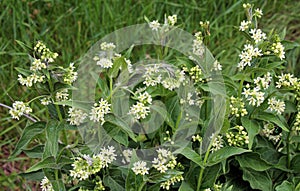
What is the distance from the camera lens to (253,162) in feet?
6.77

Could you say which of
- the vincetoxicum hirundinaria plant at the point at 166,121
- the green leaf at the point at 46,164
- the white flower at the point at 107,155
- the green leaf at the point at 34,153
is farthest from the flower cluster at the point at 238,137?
the green leaf at the point at 34,153

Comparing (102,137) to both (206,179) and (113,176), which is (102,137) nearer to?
(113,176)

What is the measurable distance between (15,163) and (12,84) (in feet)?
1.68

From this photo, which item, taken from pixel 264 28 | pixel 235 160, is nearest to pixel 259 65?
pixel 235 160

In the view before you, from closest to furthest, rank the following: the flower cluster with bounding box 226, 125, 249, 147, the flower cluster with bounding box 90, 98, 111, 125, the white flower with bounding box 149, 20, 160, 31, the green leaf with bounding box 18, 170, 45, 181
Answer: the flower cluster with bounding box 90, 98, 111, 125 → the flower cluster with bounding box 226, 125, 249, 147 → the white flower with bounding box 149, 20, 160, 31 → the green leaf with bounding box 18, 170, 45, 181

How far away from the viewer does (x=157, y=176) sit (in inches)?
74.0

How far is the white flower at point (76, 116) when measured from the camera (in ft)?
6.28

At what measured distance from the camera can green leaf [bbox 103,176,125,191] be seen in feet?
6.52

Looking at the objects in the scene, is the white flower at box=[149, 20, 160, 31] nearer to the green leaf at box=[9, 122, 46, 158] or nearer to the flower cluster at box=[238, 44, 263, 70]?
the flower cluster at box=[238, 44, 263, 70]

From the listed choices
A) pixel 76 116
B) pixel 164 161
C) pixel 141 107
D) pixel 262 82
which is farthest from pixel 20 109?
pixel 262 82

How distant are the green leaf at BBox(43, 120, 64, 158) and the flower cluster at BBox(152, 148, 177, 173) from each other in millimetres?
354

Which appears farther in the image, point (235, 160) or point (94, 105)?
point (235, 160)

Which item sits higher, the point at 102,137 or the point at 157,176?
the point at 102,137

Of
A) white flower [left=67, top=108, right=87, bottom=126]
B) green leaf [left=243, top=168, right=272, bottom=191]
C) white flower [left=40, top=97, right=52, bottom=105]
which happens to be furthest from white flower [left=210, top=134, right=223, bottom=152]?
white flower [left=40, top=97, right=52, bottom=105]
